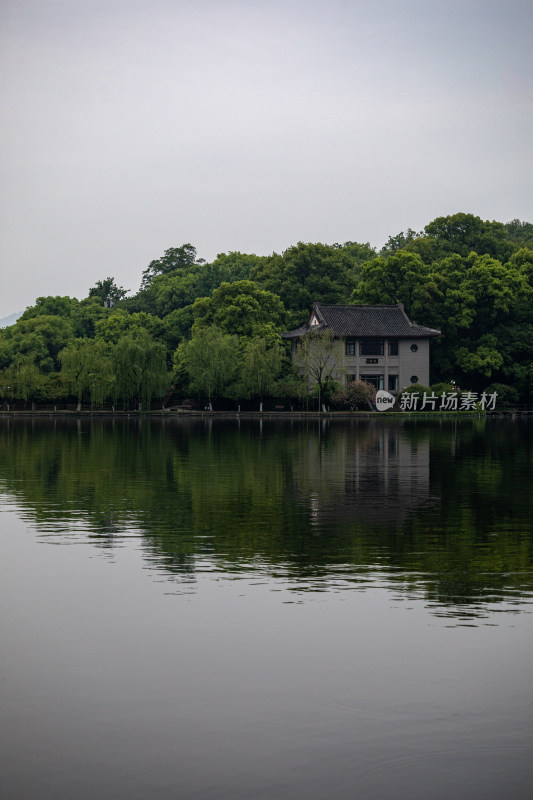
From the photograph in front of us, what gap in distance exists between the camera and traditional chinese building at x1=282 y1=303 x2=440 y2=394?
246 feet

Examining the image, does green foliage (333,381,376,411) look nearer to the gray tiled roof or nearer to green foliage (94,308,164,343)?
the gray tiled roof

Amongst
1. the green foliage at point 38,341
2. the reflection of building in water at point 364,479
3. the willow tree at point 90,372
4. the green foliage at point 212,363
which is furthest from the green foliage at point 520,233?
the reflection of building in water at point 364,479

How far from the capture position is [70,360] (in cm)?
7044

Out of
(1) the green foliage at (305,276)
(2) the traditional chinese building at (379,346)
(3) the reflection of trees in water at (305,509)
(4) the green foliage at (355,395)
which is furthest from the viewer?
(1) the green foliage at (305,276)

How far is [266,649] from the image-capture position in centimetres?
726

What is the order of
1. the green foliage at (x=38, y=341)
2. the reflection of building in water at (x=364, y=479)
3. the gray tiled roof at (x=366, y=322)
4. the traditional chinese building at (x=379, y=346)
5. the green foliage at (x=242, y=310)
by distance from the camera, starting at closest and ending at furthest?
the reflection of building in water at (x=364, y=479) < the gray tiled roof at (x=366, y=322) < the traditional chinese building at (x=379, y=346) < the green foliage at (x=242, y=310) < the green foliage at (x=38, y=341)

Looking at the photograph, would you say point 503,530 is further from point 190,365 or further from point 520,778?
point 190,365

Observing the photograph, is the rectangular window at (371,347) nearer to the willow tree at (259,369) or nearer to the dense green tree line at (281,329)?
the dense green tree line at (281,329)

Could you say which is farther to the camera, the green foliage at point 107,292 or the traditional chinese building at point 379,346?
the green foliage at point 107,292

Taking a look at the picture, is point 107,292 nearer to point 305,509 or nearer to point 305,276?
point 305,276

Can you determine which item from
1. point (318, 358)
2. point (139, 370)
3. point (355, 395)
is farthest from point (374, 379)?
point (139, 370)

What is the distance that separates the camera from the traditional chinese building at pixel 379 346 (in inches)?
2956

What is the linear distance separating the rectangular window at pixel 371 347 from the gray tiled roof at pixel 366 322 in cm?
117

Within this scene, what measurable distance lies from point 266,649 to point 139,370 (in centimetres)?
6082
